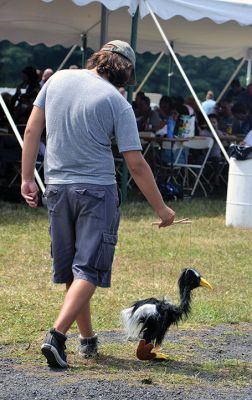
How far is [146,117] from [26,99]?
210 cm

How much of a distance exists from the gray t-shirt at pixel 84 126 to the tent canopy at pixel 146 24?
6.40 m

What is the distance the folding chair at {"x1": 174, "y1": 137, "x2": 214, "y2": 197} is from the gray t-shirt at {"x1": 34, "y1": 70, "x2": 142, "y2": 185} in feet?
28.1

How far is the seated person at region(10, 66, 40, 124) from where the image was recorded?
12547mm

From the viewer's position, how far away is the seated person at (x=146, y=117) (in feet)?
45.4

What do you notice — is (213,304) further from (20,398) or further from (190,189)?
(190,189)

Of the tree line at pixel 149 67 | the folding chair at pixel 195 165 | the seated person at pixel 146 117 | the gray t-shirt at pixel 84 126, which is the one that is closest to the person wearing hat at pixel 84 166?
the gray t-shirt at pixel 84 126

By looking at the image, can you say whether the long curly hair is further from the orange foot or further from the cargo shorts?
the orange foot

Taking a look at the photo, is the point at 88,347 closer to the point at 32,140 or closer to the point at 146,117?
the point at 32,140

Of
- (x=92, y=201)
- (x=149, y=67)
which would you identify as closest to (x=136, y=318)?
(x=92, y=201)

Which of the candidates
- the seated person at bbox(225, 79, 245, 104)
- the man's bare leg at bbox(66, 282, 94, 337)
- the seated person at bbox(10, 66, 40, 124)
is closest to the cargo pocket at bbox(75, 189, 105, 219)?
the man's bare leg at bbox(66, 282, 94, 337)

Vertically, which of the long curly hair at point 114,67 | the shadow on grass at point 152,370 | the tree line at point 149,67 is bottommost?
the tree line at point 149,67

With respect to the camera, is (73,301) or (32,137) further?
(32,137)

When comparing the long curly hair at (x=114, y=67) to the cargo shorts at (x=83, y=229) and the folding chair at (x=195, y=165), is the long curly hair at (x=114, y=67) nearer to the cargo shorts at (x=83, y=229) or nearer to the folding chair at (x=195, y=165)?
the cargo shorts at (x=83, y=229)

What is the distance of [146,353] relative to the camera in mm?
4715
